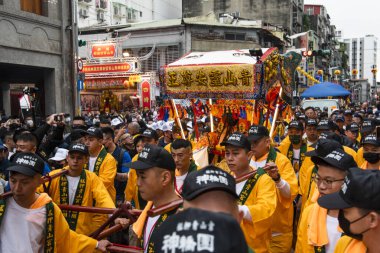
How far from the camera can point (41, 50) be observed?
53.0ft

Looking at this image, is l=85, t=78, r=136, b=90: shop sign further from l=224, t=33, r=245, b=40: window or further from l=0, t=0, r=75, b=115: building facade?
l=0, t=0, r=75, b=115: building facade

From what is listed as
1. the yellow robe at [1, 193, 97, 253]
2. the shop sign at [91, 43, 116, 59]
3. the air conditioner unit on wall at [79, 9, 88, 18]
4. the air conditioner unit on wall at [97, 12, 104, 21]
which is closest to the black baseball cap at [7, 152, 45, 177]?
the yellow robe at [1, 193, 97, 253]

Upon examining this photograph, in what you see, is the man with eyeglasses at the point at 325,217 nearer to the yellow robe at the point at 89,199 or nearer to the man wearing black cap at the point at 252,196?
the man wearing black cap at the point at 252,196

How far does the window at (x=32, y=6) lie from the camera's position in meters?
15.5

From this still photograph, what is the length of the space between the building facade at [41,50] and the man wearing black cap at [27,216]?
1239 cm

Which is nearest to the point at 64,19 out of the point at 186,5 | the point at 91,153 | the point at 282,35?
the point at 91,153

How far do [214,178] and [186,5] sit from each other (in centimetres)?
4829

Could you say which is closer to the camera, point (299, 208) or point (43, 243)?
point (43, 243)

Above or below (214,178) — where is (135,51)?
above

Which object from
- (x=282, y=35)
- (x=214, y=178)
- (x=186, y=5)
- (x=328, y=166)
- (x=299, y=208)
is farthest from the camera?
(x=186, y=5)

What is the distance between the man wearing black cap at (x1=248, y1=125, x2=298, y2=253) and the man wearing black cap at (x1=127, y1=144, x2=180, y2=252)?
1.58 meters

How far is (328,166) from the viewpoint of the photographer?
3.62m

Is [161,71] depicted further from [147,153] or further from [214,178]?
[214,178]

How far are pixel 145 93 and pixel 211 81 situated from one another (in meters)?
24.1
